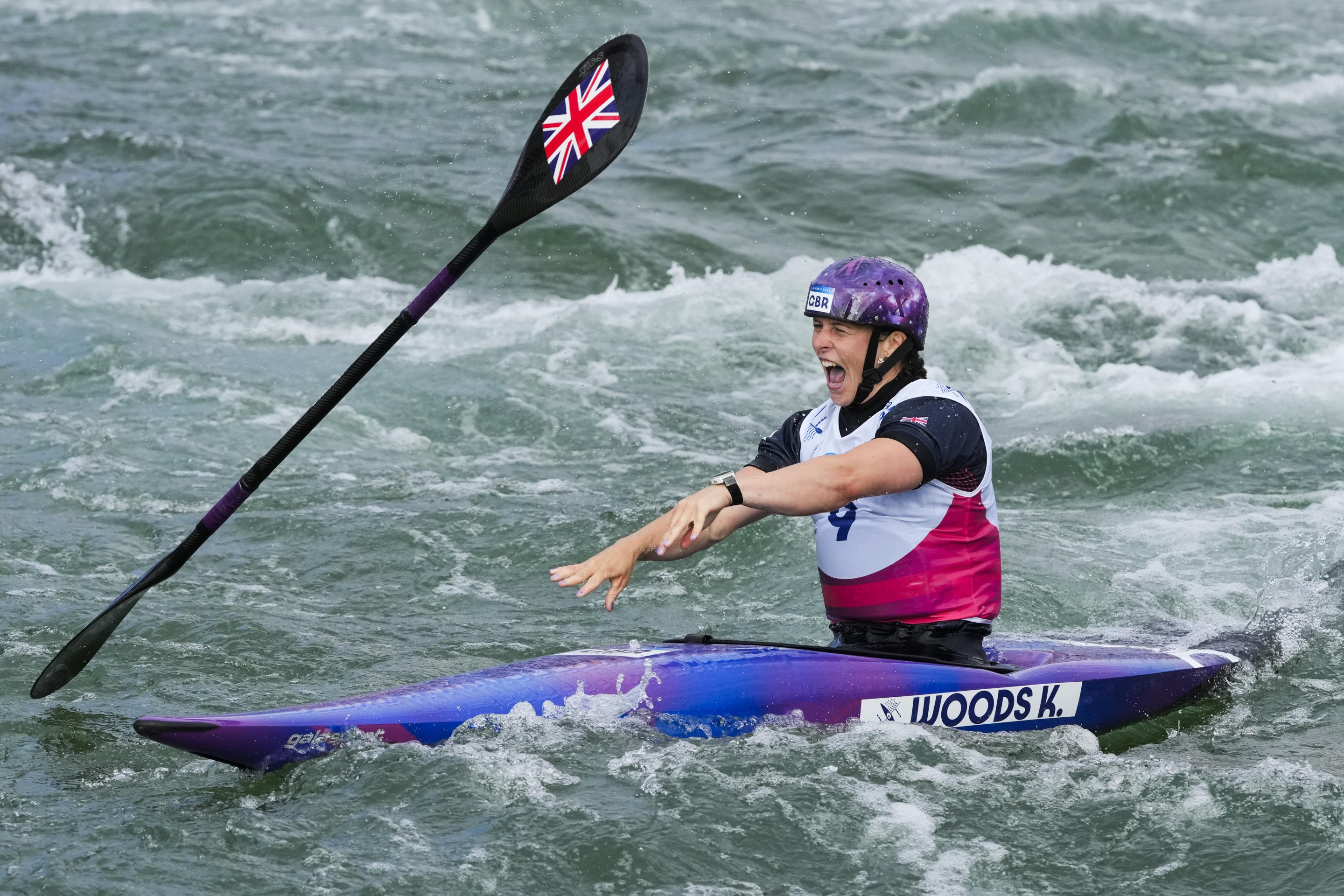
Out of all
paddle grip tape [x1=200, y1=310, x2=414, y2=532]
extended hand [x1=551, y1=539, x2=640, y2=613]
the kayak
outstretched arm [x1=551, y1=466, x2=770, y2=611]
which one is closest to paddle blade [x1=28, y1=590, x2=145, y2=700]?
paddle grip tape [x1=200, y1=310, x2=414, y2=532]

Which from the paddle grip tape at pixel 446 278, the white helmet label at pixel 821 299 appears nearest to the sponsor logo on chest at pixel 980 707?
the white helmet label at pixel 821 299

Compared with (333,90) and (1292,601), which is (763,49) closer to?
(333,90)

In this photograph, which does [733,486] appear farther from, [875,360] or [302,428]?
[302,428]

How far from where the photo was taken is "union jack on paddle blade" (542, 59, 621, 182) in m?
4.90

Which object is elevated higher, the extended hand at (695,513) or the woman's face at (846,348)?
the woman's face at (846,348)

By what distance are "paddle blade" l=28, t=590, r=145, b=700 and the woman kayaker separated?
1.65m

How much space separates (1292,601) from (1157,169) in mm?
8299

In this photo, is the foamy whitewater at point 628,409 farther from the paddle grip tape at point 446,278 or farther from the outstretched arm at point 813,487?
the paddle grip tape at point 446,278

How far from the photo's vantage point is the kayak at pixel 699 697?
4.28m

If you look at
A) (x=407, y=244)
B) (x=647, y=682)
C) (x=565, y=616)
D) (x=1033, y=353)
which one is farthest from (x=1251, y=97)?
(x=647, y=682)

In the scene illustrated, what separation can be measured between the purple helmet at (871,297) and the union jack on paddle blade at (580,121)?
92 centimetres

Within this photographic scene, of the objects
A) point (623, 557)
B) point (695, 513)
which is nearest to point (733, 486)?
point (695, 513)

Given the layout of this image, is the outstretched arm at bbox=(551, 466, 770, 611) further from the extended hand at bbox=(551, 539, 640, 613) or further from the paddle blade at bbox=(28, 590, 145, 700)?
the paddle blade at bbox=(28, 590, 145, 700)

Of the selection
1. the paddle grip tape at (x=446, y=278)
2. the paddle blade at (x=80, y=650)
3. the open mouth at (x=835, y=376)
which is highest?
the paddle grip tape at (x=446, y=278)
